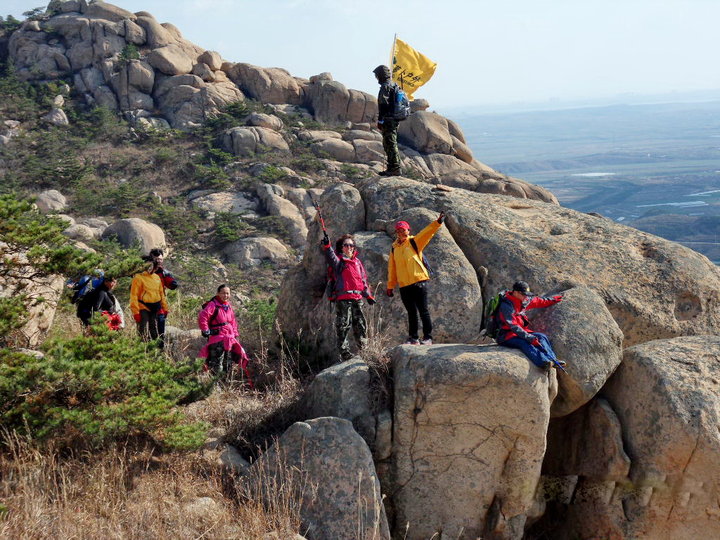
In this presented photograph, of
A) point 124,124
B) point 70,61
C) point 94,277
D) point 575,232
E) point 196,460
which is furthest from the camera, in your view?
point 70,61

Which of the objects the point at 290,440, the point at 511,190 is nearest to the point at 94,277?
the point at 290,440

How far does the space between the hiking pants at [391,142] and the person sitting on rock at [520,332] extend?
4.20 metres

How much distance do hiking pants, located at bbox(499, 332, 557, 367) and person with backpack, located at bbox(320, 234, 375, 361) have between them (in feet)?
6.22

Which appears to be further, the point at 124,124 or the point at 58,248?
the point at 124,124

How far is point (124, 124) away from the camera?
3766 cm

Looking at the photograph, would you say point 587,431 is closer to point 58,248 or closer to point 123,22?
point 58,248

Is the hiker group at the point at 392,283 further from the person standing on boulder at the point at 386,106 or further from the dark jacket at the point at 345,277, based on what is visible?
the person standing on boulder at the point at 386,106

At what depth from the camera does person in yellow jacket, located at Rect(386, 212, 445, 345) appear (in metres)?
7.74

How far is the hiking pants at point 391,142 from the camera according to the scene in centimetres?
1033

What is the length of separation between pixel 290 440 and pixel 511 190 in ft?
90.6

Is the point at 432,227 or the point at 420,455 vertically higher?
the point at 432,227

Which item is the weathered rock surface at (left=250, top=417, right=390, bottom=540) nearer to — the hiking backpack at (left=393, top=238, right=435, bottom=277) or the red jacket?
the red jacket

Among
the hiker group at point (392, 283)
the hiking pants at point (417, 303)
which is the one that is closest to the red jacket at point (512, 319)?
the hiker group at point (392, 283)

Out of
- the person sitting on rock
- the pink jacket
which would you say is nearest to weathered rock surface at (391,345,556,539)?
the person sitting on rock
